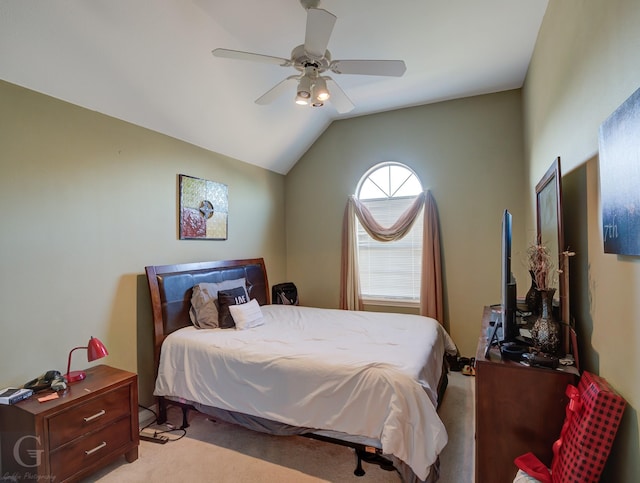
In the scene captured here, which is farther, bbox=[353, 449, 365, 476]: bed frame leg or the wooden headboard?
the wooden headboard

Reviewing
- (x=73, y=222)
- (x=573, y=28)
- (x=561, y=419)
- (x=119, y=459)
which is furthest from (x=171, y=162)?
(x=561, y=419)

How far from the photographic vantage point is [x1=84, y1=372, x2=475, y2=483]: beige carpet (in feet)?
6.82

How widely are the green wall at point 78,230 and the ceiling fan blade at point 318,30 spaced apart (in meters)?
1.86

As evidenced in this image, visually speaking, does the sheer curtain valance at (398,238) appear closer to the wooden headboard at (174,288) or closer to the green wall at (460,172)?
the green wall at (460,172)

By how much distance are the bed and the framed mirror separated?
0.88 meters

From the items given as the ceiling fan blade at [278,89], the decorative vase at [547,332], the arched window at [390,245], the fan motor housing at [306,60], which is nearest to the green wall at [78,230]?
the ceiling fan blade at [278,89]

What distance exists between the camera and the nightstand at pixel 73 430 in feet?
5.89

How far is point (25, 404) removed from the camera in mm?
1858

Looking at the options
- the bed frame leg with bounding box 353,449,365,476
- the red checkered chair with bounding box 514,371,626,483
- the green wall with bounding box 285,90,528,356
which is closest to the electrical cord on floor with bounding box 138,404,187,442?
the bed frame leg with bounding box 353,449,365,476

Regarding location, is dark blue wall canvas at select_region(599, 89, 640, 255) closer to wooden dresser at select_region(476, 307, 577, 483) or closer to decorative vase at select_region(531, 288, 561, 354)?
decorative vase at select_region(531, 288, 561, 354)

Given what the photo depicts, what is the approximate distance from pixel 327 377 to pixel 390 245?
8.60ft

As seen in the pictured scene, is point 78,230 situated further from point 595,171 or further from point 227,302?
point 595,171

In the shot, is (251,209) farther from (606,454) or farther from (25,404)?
(606,454)

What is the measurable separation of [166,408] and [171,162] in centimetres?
229
